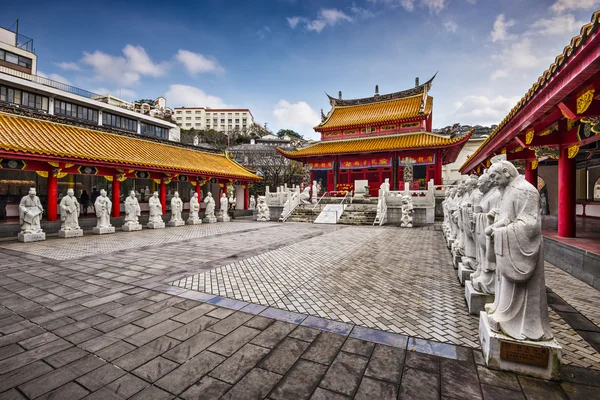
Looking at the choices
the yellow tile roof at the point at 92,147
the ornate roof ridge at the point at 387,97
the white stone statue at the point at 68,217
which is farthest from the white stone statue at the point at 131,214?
the ornate roof ridge at the point at 387,97

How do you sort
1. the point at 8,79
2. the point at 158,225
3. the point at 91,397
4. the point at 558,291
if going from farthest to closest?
the point at 8,79 < the point at 158,225 < the point at 558,291 < the point at 91,397

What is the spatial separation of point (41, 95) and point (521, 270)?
3869 cm

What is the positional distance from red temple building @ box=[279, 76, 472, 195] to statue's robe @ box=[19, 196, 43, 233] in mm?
16778

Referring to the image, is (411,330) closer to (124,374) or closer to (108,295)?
(124,374)

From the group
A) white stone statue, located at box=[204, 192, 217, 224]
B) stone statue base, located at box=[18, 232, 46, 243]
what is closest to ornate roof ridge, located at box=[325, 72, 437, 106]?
white stone statue, located at box=[204, 192, 217, 224]

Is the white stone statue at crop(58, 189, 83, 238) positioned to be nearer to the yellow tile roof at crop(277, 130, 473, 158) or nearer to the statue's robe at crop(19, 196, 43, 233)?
the statue's robe at crop(19, 196, 43, 233)

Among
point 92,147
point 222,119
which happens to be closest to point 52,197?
point 92,147

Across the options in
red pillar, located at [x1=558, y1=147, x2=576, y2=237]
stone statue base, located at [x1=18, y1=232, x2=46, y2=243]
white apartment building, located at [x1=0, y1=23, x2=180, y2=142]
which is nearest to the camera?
red pillar, located at [x1=558, y1=147, x2=576, y2=237]

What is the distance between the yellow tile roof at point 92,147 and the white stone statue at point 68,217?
167 cm

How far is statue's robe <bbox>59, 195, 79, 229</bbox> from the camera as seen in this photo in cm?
1016

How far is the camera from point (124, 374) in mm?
2412

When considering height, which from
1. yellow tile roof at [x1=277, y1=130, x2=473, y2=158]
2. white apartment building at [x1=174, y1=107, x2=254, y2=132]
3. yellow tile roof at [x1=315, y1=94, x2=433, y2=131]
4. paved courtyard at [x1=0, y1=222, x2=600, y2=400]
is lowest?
paved courtyard at [x1=0, y1=222, x2=600, y2=400]

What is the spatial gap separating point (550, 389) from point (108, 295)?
536 centimetres

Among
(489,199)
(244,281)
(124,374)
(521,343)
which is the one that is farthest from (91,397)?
(489,199)
